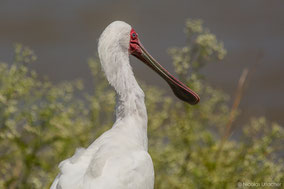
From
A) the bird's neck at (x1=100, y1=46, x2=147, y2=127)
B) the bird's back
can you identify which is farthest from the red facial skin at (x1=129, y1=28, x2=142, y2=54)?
the bird's back

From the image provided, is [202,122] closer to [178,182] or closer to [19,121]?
[178,182]

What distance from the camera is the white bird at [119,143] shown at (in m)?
4.65

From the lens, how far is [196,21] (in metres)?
6.50

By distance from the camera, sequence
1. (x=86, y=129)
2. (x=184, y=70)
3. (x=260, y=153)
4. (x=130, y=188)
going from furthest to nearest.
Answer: (x=86, y=129) → (x=184, y=70) → (x=260, y=153) → (x=130, y=188)

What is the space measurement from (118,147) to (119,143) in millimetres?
72

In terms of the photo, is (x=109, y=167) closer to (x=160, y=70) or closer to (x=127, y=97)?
(x=127, y=97)

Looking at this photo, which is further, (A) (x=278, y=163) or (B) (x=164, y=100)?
(B) (x=164, y=100)

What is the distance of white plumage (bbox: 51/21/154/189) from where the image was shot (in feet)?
15.2

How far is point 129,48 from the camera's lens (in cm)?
576

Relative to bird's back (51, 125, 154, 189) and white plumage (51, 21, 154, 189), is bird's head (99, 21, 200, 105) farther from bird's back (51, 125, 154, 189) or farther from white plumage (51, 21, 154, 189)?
bird's back (51, 125, 154, 189)

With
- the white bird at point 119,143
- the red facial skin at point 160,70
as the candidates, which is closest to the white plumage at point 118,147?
the white bird at point 119,143

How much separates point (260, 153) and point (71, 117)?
6.88 ft

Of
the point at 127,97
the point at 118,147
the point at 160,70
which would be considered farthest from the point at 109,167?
the point at 160,70

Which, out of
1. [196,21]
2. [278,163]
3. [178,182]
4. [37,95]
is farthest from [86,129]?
[278,163]
